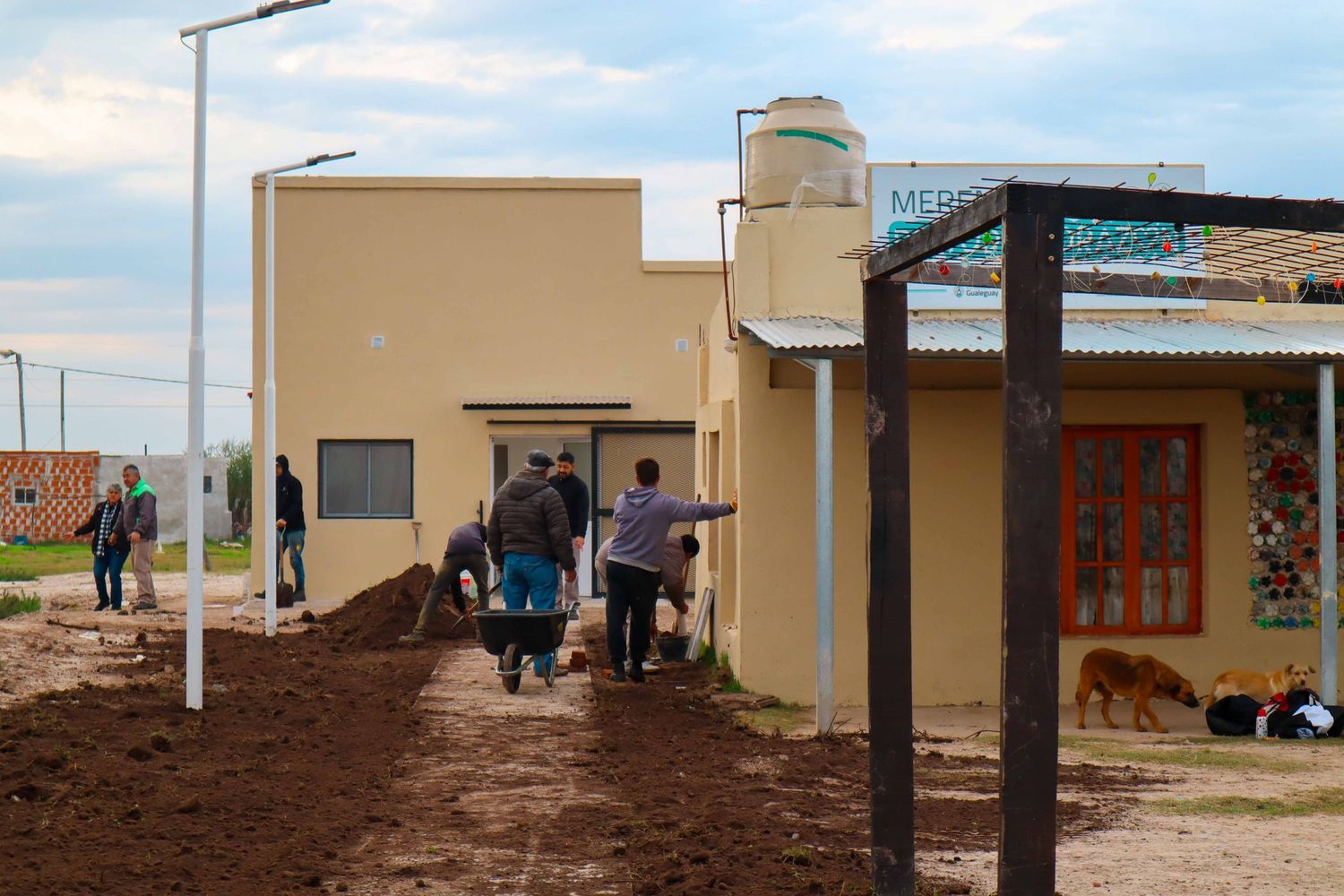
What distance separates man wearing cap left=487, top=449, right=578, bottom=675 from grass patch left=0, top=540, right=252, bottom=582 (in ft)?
48.8

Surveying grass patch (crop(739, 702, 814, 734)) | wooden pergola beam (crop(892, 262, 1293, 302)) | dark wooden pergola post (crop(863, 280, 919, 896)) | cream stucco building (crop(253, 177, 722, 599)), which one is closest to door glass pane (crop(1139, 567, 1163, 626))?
grass patch (crop(739, 702, 814, 734))

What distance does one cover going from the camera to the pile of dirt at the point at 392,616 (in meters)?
16.0

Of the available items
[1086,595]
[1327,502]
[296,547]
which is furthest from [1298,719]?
[296,547]

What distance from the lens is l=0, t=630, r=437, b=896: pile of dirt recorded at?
6078 millimetres

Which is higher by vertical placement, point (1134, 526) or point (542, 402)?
point (542, 402)

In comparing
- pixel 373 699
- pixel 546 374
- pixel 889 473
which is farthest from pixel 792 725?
pixel 546 374

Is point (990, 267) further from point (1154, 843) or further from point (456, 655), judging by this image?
point (456, 655)

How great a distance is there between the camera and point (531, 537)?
40.3ft

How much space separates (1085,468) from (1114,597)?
3.54ft

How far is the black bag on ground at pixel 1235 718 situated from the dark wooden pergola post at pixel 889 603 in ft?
18.7

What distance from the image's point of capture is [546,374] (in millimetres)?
22141

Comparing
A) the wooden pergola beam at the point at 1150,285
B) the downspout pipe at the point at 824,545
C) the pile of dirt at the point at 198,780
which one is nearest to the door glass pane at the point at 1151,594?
the downspout pipe at the point at 824,545

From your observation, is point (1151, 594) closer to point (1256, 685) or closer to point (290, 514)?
point (1256, 685)

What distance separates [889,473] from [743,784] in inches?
122
